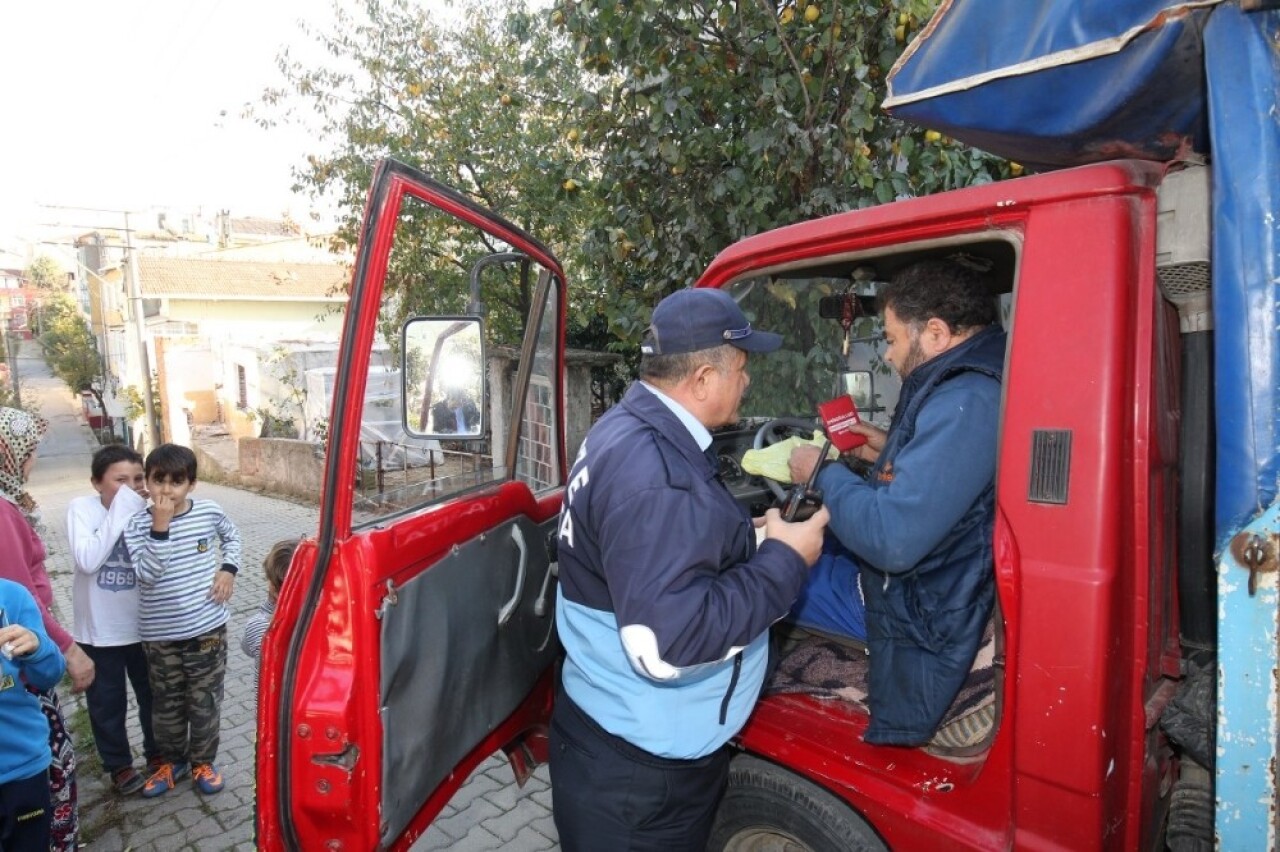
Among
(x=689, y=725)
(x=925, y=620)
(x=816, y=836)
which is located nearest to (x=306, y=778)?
(x=689, y=725)

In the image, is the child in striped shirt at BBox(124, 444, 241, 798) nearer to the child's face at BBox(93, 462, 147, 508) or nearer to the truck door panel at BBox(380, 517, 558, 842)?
the child's face at BBox(93, 462, 147, 508)

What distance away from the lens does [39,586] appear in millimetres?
2938

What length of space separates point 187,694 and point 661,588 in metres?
3.14

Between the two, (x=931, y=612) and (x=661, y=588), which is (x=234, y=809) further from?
(x=931, y=612)

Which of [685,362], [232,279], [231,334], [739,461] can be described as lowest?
[739,461]

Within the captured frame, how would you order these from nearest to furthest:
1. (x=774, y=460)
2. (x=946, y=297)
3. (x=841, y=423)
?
(x=946, y=297) → (x=774, y=460) → (x=841, y=423)

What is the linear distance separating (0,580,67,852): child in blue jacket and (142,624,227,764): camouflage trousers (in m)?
1.15

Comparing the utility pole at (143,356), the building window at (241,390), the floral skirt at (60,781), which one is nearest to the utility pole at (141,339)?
the utility pole at (143,356)

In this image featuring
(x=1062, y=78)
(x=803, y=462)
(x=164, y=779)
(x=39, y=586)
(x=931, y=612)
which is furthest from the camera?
Answer: (x=164, y=779)

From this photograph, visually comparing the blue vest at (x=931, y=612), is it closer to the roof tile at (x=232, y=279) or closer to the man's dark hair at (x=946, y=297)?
the man's dark hair at (x=946, y=297)

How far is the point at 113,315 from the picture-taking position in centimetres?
3822

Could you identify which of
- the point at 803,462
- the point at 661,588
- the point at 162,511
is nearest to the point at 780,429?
the point at 803,462

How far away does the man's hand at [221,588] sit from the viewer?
3.55 metres

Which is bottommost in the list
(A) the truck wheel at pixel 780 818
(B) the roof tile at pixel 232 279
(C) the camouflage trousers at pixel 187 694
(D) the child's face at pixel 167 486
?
(C) the camouflage trousers at pixel 187 694
